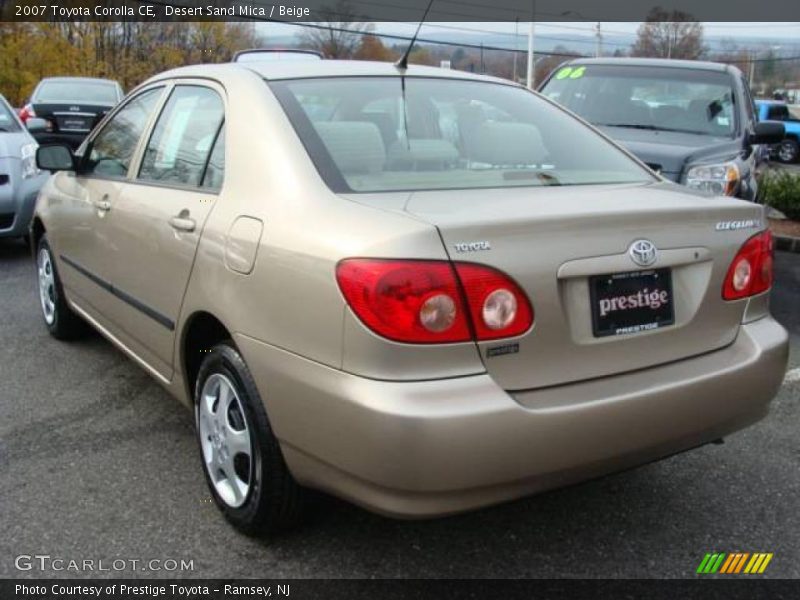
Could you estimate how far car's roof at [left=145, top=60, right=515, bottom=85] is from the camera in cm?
314

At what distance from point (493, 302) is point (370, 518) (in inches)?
44.8

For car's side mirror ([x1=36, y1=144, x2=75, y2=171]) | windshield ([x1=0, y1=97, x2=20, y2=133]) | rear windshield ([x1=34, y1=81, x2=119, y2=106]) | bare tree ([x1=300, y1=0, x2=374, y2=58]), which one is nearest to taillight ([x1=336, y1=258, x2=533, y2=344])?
car's side mirror ([x1=36, y1=144, x2=75, y2=171])

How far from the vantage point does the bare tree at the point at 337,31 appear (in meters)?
34.2

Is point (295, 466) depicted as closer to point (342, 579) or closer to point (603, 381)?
point (342, 579)

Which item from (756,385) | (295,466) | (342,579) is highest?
(756,385)

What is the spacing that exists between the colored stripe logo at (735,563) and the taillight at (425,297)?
1.16 m

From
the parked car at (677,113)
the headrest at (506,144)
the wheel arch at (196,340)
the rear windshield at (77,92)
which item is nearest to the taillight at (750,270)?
the headrest at (506,144)

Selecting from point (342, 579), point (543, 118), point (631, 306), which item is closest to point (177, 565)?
point (342, 579)

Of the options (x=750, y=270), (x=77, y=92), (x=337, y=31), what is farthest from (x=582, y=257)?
(x=337, y=31)

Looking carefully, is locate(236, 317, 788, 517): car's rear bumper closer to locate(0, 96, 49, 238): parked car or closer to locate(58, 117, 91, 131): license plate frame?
locate(0, 96, 49, 238): parked car

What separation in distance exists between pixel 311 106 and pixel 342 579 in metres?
1.59

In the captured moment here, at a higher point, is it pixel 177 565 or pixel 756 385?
pixel 756 385

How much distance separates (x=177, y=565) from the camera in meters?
2.63

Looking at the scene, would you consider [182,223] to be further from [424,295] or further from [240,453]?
[424,295]
